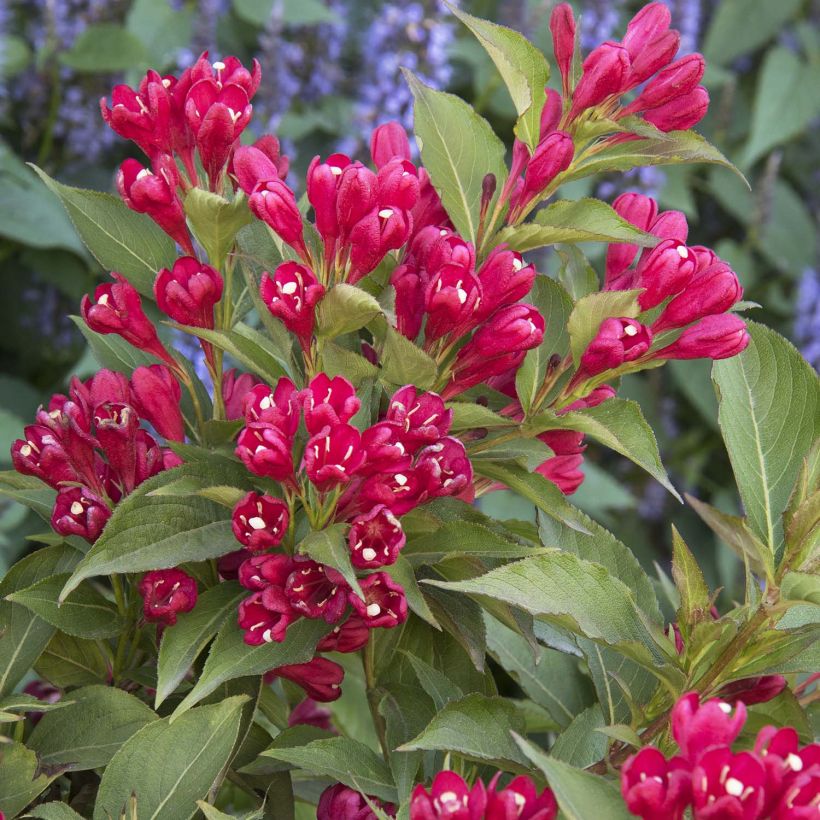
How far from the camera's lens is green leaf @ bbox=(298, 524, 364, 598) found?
1.38 ft

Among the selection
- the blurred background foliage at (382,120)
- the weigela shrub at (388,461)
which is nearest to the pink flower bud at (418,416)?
the weigela shrub at (388,461)

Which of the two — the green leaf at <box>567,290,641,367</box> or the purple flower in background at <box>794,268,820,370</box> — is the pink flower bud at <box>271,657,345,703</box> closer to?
the green leaf at <box>567,290,641,367</box>

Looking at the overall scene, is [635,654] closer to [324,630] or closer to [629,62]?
[324,630]

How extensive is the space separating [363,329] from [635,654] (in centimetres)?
19

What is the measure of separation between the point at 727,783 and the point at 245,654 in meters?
0.19

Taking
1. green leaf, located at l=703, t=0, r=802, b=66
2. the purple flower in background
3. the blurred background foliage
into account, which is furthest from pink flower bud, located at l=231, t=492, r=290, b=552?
green leaf, located at l=703, t=0, r=802, b=66

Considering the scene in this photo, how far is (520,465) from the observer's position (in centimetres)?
49

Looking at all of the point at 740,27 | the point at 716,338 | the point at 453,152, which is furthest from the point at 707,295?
the point at 740,27

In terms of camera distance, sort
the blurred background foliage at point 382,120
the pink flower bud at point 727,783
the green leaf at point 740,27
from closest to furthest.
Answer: the pink flower bud at point 727,783 → the blurred background foliage at point 382,120 → the green leaf at point 740,27

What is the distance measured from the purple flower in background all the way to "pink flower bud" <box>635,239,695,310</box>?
1619 mm

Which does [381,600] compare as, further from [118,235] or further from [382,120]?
[382,120]

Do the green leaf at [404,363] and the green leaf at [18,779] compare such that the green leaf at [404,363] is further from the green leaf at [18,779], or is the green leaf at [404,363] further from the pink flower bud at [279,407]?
the green leaf at [18,779]

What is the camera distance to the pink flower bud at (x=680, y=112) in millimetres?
512

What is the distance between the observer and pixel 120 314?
0.51 metres
